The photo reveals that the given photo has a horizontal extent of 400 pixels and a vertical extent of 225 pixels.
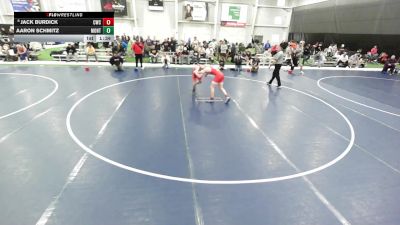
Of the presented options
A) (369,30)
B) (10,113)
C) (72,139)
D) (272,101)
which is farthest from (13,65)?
(369,30)

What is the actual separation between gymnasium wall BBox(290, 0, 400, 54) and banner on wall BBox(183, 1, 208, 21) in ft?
34.7

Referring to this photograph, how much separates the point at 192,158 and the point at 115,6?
947 inches

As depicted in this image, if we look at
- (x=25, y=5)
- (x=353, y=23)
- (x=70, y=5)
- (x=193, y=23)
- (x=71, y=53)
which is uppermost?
(x=70, y=5)

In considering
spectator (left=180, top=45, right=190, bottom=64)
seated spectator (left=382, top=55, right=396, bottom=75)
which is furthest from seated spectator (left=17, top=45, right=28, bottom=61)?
seated spectator (left=382, top=55, right=396, bottom=75)

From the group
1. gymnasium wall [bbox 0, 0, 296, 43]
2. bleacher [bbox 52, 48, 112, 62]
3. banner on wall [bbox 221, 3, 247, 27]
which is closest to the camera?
bleacher [bbox 52, 48, 112, 62]

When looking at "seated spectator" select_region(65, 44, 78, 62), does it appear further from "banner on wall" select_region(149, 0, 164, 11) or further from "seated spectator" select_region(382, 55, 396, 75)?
"seated spectator" select_region(382, 55, 396, 75)

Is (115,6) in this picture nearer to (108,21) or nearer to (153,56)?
(153,56)

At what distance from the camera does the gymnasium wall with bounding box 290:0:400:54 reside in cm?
1809

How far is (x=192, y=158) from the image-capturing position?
5.19 m

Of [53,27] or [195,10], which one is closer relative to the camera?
[53,27]

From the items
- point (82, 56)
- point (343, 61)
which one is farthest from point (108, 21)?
point (343, 61)

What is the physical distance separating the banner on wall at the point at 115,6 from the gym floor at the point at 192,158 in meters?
17.2

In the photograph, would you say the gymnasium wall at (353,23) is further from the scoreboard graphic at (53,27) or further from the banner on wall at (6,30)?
the banner on wall at (6,30)

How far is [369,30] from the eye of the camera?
1952cm
